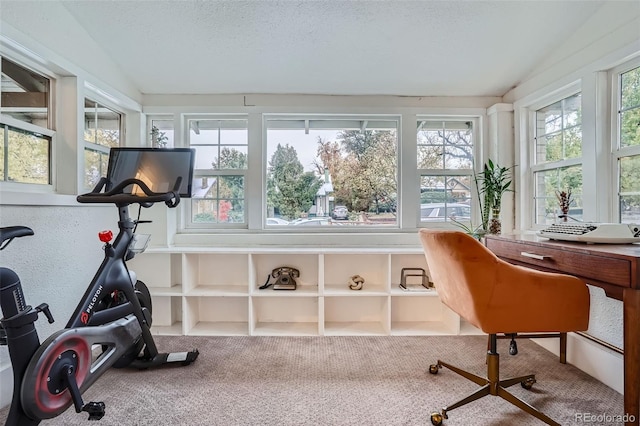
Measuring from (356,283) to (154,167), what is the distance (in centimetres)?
175

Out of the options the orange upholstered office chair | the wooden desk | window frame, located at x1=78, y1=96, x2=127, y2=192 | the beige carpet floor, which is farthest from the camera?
window frame, located at x1=78, y1=96, x2=127, y2=192

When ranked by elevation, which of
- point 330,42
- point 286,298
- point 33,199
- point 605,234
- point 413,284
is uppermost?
point 330,42

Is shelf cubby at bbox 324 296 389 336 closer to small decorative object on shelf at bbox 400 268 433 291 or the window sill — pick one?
small decorative object on shelf at bbox 400 268 433 291

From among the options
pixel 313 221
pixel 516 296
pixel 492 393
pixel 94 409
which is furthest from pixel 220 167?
pixel 492 393

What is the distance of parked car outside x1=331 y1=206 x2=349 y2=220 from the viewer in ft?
9.26

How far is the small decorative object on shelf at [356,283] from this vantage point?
2.48 meters

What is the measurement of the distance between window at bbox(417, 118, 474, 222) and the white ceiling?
337 millimetres

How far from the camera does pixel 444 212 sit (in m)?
2.85

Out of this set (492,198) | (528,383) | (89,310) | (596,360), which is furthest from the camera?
(492,198)

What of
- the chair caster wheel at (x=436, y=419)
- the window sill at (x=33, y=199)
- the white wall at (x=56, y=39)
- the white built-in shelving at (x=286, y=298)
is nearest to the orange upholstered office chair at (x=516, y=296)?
the chair caster wheel at (x=436, y=419)

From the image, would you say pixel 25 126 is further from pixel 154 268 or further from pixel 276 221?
pixel 276 221

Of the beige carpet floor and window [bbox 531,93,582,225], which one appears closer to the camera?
the beige carpet floor

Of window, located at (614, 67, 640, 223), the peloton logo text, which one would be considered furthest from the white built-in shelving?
window, located at (614, 67, 640, 223)

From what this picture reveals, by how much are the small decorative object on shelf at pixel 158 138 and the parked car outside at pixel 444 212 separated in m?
2.49
